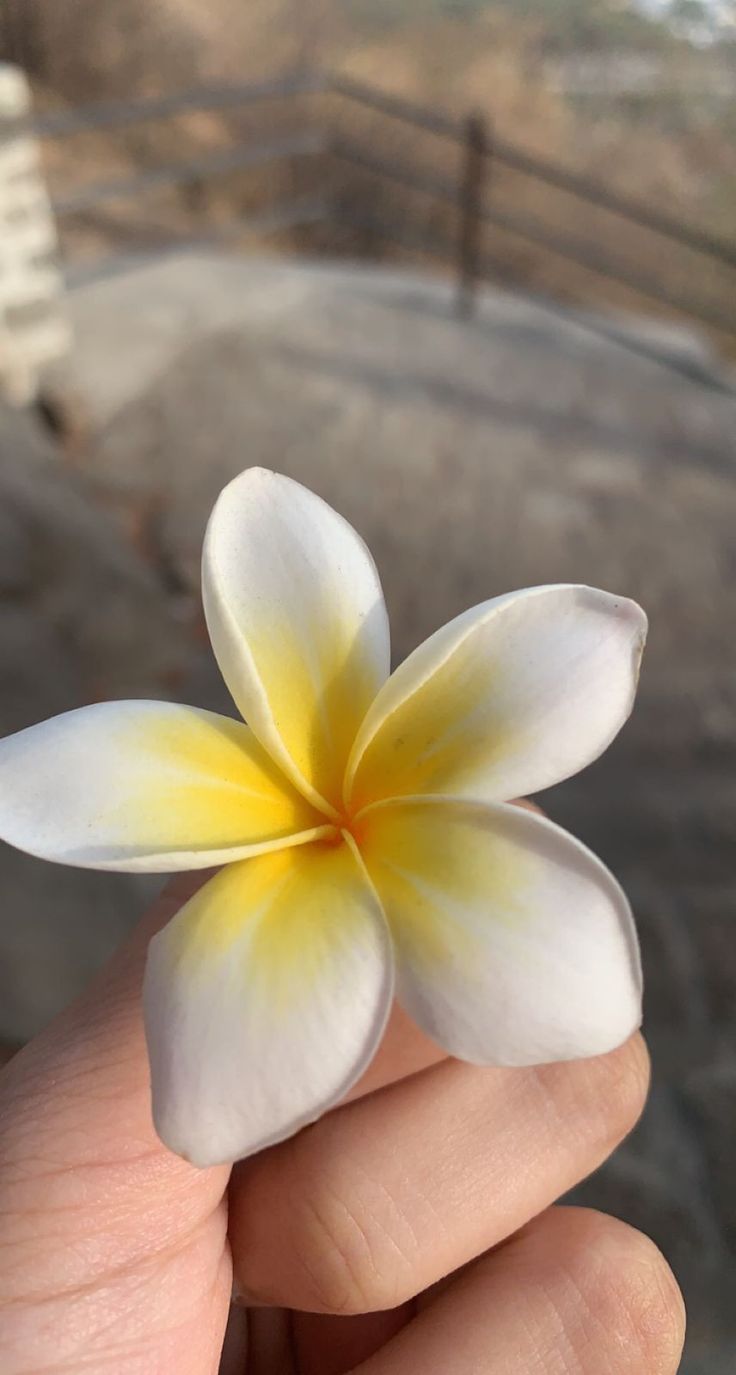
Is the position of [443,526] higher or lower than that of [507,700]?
lower

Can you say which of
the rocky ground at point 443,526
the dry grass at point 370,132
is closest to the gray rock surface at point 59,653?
the rocky ground at point 443,526

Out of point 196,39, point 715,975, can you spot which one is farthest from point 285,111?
point 715,975

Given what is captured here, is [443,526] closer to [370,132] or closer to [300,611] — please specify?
[300,611]

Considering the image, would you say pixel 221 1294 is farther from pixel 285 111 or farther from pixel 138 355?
pixel 285 111

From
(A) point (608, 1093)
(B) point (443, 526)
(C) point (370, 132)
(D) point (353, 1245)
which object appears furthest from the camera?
(C) point (370, 132)

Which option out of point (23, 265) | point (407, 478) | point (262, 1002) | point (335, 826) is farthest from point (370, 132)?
point (262, 1002)

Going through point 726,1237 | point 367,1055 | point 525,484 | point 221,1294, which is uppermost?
point 367,1055
